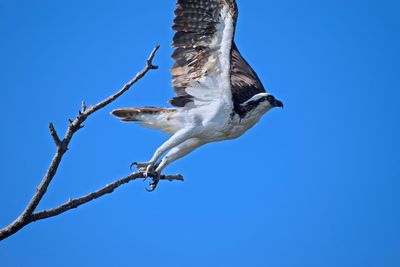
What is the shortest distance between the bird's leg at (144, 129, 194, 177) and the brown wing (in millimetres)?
727

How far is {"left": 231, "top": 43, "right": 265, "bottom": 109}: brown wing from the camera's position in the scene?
7552 mm

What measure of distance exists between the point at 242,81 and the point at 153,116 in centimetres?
160

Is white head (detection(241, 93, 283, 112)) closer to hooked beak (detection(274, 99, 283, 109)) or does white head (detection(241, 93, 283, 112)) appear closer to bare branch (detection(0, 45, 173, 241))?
hooked beak (detection(274, 99, 283, 109))

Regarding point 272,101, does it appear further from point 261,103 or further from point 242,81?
point 242,81

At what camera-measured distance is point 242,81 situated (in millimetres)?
8258

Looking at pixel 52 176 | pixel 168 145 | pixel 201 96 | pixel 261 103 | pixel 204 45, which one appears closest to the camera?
pixel 52 176

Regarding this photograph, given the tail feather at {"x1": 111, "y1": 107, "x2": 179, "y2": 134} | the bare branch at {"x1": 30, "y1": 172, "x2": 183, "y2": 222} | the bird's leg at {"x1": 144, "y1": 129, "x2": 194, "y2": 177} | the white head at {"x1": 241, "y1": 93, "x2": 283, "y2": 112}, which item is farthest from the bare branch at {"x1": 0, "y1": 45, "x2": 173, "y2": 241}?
the white head at {"x1": 241, "y1": 93, "x2": 283, "y2": 112}

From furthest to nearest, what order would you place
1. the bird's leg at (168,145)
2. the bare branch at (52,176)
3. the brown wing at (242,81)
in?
the brown wing at (242,81) → the bird's leg at (168,145) → the bare branch at (52,176)

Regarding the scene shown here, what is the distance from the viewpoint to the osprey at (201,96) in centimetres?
684

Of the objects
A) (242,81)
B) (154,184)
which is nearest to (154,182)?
(154,184)

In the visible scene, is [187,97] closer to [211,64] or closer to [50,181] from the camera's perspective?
[211,64]

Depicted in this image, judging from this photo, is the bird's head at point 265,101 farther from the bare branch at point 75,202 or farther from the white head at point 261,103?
the bare branch at point 75,202

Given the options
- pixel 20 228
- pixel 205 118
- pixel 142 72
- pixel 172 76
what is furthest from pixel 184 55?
pixel 20 228

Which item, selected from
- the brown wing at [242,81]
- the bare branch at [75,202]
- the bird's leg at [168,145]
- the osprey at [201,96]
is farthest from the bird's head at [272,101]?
the bare branch at [75,202]
